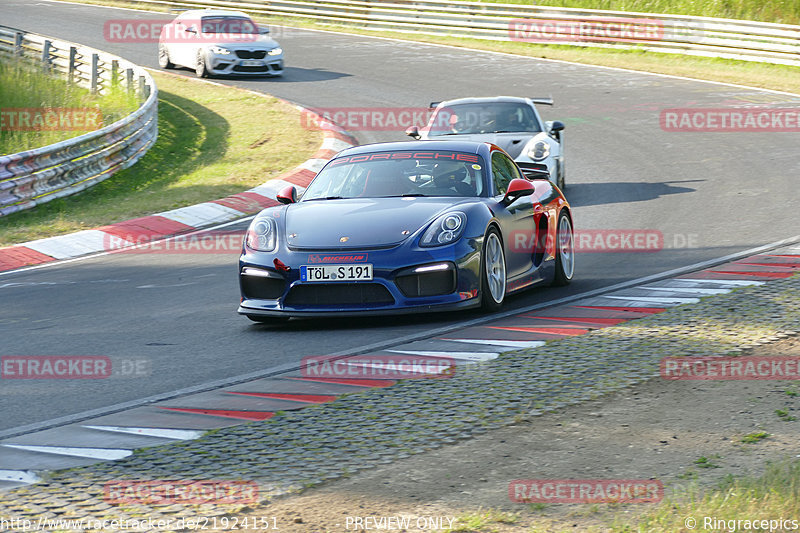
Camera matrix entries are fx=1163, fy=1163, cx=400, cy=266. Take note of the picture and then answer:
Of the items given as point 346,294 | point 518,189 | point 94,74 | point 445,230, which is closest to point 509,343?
point 445,230

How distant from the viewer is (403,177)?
30.7ft

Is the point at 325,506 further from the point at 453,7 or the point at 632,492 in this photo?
the point at 453,7

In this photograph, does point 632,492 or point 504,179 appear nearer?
point 632,492

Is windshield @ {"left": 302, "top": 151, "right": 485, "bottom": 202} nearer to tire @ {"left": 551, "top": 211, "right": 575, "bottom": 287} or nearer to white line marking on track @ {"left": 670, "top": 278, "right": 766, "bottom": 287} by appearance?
tire @ {"left": 551, "top": 211, "right": 575, "bottom": 287}

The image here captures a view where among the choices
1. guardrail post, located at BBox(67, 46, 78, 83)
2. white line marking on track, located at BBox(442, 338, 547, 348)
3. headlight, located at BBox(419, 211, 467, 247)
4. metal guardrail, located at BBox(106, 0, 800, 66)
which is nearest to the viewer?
white line marking on track, located at BBox(442, 338, 547, 348)

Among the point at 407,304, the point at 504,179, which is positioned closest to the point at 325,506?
the point at 407,304

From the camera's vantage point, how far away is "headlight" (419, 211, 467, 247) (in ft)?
27.2

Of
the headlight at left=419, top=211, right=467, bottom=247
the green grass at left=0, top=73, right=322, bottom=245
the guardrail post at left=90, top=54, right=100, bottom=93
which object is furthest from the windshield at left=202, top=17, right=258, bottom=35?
the headlight at left=419, top=211, right=467, bottom=247

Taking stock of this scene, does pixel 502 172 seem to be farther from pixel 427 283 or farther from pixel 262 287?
pixel 262 287

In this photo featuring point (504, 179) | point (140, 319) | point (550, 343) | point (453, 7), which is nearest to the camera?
point (550, 343)

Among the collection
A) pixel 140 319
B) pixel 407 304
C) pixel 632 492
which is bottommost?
pixel 140 319

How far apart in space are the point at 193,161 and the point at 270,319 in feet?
36.8

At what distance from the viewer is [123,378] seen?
703cm

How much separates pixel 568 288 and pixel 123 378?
4.33 meters
